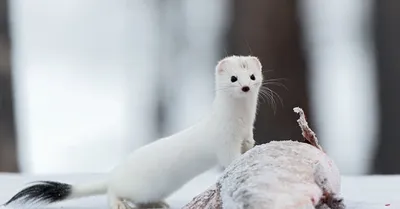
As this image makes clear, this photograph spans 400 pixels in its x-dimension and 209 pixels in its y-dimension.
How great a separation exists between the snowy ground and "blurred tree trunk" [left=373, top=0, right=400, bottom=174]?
0.66m

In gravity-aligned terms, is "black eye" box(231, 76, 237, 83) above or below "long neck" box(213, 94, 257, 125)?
above

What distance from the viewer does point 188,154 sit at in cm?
81

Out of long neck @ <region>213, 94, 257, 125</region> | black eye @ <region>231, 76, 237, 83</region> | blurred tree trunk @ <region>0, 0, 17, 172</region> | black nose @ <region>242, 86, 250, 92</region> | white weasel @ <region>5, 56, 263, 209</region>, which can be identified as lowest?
blurred tree trunk @ <region>0, 0, 17, 172</region>

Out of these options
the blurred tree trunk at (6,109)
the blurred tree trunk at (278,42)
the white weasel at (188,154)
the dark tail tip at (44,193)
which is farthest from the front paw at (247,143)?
the blurred tree trunk at (6,109)

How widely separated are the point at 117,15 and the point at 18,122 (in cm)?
36

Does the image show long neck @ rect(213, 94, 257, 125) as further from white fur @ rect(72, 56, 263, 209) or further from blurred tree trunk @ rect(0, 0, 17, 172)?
blurred tree trunk @ rect(0, 0, 17, 172)

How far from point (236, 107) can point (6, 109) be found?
119 centimetres

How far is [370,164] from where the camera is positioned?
5.78 feet

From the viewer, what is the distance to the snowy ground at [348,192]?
79cm

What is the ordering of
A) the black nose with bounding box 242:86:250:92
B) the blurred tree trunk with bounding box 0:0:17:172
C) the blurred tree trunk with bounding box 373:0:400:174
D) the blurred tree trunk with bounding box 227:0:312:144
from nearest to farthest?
the black nose with bounding box 242:86:250:92 → the blurred tree trunk with bounding box 227:0:312:144 → the blurred tree trunk with bounding box 373:0:400:174 → the blurred tree trunk with bounding box 0:0:17:172

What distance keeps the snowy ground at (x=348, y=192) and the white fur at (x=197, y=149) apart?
0.12ft

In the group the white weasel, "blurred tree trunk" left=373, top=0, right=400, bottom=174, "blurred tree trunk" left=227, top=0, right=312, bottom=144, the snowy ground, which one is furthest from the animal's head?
"blurred tree trunk" left=373, top=0, right=400, bottom=174

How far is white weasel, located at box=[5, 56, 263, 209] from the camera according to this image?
793mm

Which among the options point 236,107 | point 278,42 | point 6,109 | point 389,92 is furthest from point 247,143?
point 6,109
